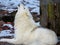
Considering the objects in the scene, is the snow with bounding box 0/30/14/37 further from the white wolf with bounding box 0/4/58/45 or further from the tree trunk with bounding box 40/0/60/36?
the white wolf with bounding box 0/4/58/45

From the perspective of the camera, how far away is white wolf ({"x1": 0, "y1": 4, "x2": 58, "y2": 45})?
5.86 metres

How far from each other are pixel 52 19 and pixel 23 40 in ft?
3.99

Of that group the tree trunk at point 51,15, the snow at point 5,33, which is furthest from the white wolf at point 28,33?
the snow at point 5,33

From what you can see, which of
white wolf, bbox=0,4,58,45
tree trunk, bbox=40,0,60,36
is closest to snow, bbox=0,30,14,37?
tree trunk, bbox=40,0,60,36

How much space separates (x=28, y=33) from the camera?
19.8 feet

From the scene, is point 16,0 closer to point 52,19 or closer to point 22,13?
point 52,19

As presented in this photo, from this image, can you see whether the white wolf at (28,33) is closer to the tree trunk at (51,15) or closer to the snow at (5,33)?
the tree trunk at (51,15)

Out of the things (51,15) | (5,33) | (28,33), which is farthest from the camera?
(5,33)

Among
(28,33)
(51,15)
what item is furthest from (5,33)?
(28,33)

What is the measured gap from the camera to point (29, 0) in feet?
45.0

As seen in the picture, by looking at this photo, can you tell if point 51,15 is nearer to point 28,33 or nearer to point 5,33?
point 28,33

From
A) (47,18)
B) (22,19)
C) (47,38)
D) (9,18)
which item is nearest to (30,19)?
(22,19)

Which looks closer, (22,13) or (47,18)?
(22,13)

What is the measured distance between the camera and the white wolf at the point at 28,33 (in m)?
5.86
